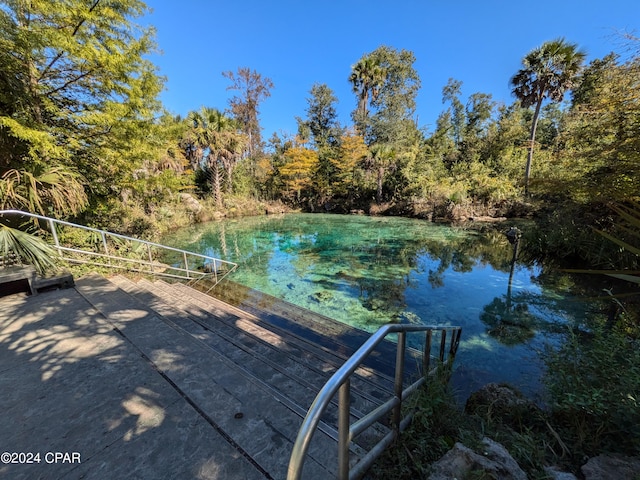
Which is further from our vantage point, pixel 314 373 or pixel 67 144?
pixel 67 144

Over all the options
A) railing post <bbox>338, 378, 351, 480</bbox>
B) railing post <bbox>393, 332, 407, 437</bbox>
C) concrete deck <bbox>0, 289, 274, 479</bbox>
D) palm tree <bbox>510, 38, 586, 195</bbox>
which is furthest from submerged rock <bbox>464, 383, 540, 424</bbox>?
palm tree <bbox>510, 38, 586, 195</bbox>

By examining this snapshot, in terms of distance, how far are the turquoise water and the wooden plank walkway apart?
2.59 m

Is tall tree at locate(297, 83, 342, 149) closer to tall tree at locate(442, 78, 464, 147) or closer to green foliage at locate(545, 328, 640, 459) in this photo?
tall tree at locate(442, 78, 464, 147)

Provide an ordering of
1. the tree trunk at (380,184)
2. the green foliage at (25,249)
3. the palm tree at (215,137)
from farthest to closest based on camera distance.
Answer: the tree trunk at (380,184) < the palm tree at (215,137) < the green foliage at (25,249)

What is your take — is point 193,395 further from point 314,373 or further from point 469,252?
point 469,252

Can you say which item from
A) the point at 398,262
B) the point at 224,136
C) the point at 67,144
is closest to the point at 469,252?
the point at 398,262

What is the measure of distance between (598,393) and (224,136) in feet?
74.0

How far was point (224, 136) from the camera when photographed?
2006 cm

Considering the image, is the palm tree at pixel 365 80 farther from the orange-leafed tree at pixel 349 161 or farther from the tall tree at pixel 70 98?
the tall tree at pixel 70 98

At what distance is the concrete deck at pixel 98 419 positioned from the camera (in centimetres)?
147

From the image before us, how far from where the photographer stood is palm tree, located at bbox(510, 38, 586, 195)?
14.6 m

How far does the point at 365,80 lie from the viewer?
90.4ft

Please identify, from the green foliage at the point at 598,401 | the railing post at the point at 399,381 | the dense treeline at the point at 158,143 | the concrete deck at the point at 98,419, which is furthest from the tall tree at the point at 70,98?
the green foliage at the point at 598,401

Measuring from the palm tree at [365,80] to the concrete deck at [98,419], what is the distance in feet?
96.0
